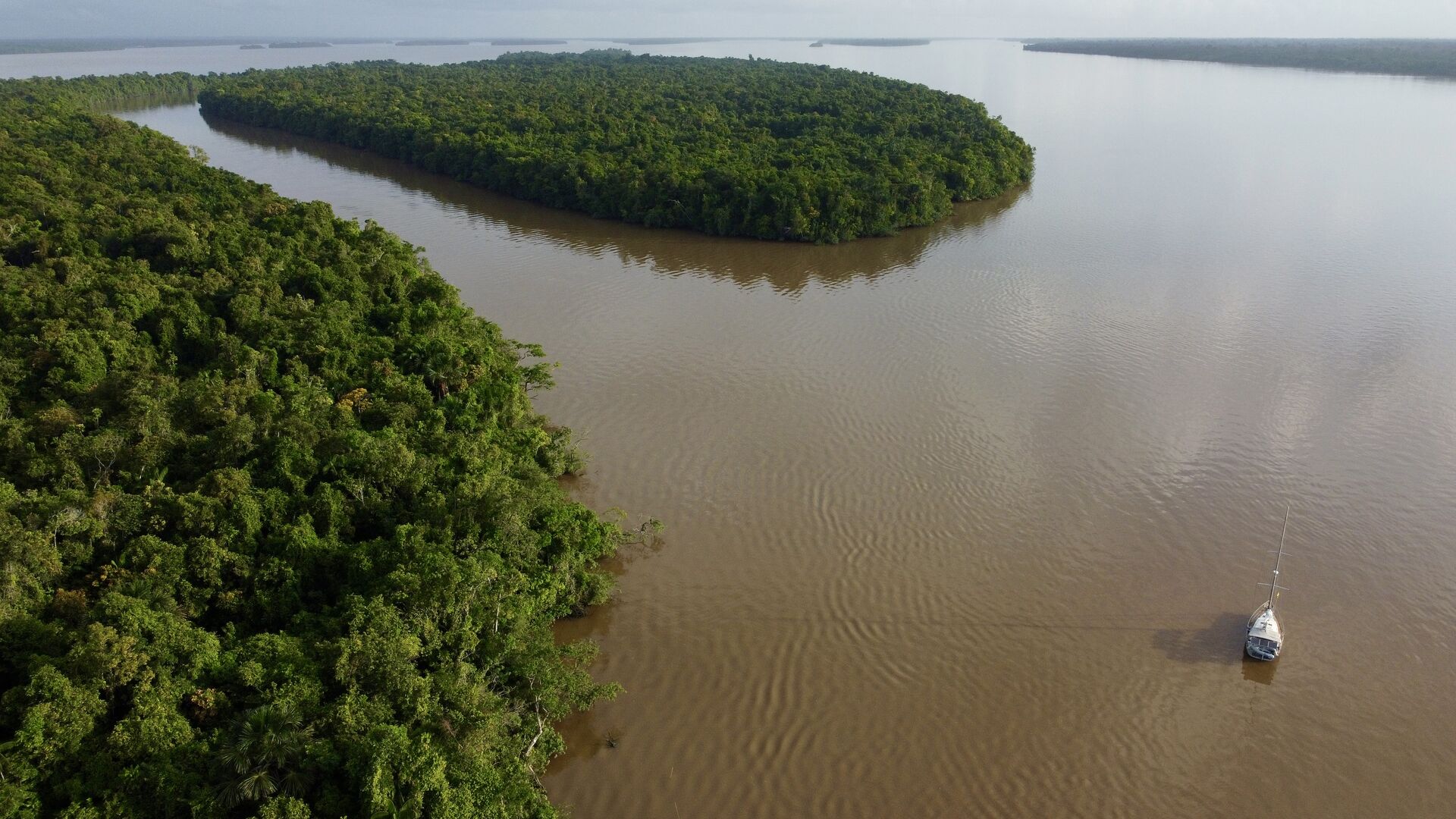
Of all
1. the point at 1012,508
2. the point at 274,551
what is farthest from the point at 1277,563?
the point at 274,551

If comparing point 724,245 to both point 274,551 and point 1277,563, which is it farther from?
point 274,551

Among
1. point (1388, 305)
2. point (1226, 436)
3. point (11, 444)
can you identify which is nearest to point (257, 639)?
point (11, 444)

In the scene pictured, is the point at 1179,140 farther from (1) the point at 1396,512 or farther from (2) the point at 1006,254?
(1) the point at 1396,512

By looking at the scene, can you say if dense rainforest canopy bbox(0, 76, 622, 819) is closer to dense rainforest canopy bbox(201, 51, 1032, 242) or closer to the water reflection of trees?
the water reflection of trees

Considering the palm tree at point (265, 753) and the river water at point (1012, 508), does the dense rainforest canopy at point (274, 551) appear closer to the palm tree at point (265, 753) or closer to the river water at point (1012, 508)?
the palm tree at point (265, 753)

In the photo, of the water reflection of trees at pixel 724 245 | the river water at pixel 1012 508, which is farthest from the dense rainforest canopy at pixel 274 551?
the water reflection of trees at pixel 724 245

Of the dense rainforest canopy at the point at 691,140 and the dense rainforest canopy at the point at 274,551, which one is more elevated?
the dense rainforest canopy at the point at 691,140
